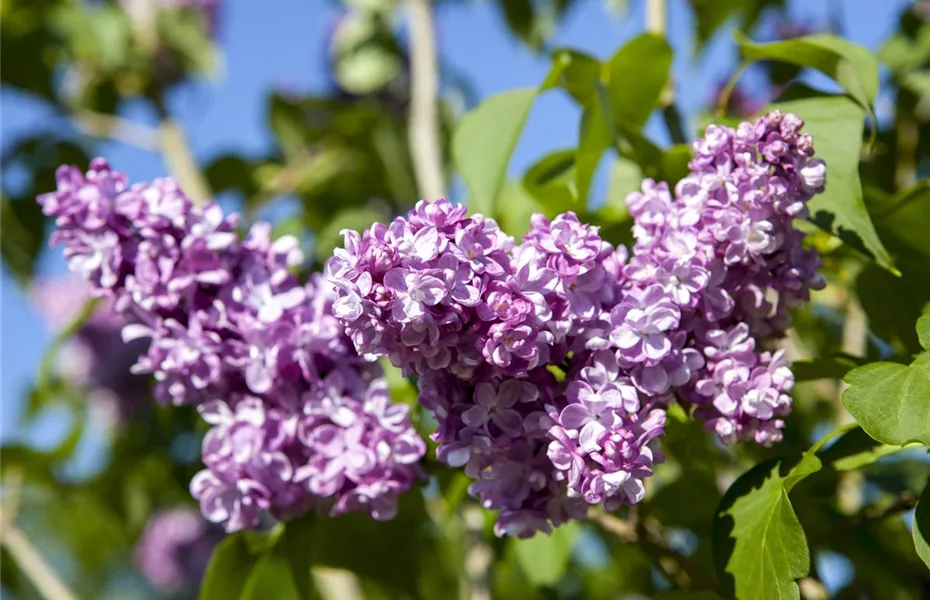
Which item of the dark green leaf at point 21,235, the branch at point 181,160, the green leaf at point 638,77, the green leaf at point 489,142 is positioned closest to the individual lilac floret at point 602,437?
the green leaf at point 489,142

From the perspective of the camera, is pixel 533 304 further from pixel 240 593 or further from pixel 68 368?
pixel 68 368

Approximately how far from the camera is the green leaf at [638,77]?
979 mm

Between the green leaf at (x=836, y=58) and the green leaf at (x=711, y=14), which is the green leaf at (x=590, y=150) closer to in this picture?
the green leaf at (x=836, y=58)

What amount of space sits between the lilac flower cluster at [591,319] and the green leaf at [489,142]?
0.54ft

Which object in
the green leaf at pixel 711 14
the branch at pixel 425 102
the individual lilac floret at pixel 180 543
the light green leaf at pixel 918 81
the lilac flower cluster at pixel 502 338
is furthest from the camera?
the individual lilac floret at pixel 180 543

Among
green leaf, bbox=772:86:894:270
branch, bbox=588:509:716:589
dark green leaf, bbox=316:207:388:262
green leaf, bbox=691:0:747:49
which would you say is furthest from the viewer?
green leaf, bbox=691:0:747:49

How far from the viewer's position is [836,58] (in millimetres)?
864

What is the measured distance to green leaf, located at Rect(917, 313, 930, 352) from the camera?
2.22ft

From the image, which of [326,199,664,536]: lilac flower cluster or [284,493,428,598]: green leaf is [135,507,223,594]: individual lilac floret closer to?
[284,493,428,598]: green leaf

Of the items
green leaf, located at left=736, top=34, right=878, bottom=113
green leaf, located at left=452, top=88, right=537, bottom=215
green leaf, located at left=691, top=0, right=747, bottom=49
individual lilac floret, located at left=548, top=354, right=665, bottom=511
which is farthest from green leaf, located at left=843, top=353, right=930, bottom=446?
green leaf, located at left=691, top=0, right=747, bottom=49

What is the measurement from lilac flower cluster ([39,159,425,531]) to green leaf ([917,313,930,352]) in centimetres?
38

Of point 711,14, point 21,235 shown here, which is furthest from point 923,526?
point 21,235

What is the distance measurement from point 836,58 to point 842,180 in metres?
0.13

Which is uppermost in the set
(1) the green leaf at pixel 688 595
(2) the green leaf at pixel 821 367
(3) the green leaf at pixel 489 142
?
(3) the green leaf at pixel 489 142
